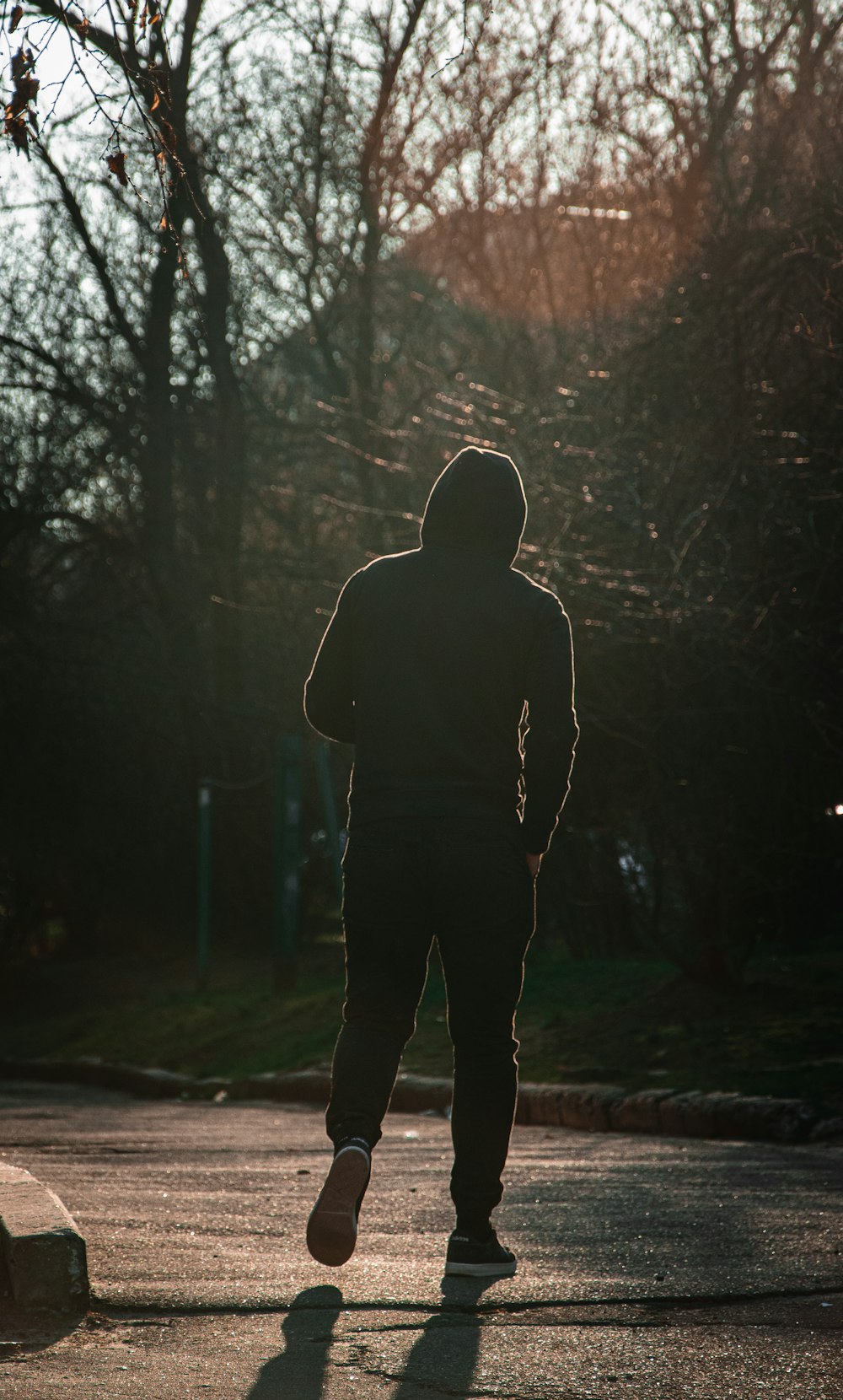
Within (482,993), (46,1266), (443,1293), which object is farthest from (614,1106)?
(46,1266)

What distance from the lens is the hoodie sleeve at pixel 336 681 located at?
4988 millimetres

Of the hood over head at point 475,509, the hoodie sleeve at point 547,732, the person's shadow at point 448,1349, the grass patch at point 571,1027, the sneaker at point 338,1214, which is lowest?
the grass patch at point 571,1027

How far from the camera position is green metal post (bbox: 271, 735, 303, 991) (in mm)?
18234

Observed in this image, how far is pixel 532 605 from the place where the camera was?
4.88 metres

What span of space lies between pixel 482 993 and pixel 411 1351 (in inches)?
40.9

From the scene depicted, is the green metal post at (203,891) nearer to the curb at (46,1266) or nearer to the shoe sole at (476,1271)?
the shoe sole at (476,1271)

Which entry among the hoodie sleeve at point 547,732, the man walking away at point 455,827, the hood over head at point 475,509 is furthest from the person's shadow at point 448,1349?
the hood over head at point 475,509

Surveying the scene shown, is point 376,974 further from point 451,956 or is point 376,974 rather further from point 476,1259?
point 476,1259

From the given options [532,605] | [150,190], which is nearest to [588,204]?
[150,190]

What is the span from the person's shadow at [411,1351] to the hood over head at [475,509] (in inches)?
74.4

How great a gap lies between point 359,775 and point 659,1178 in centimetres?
308

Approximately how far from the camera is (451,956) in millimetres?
4727

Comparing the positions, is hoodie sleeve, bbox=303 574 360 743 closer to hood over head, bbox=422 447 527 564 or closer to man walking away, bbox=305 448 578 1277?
man walking away, bbox=305 448 578 1277

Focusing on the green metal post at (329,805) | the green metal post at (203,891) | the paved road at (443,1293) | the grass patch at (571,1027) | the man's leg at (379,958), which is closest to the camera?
the paved road at (443,1293)
